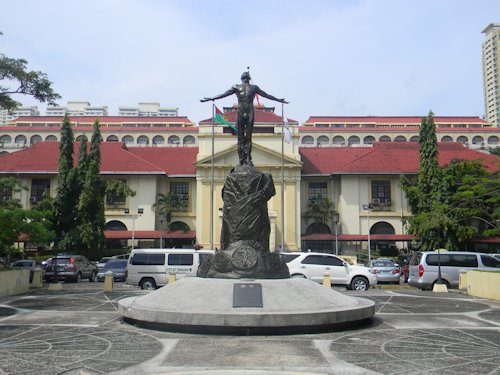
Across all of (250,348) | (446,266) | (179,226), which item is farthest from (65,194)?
(250,348)

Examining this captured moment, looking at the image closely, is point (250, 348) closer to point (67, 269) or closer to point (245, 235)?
point (245, 235)

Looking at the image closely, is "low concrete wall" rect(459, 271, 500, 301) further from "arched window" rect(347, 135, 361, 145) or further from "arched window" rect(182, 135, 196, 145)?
"arched window" rect(182, 135, 196, 145)

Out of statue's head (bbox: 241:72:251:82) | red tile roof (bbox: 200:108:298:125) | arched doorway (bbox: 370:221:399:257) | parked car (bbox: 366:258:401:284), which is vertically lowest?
parked car (bbox: 366:258:401:284)

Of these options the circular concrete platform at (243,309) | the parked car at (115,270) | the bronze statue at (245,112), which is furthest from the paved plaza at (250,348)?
the parked car at (115,270)

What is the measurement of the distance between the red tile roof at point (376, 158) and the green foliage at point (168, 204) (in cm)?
1350

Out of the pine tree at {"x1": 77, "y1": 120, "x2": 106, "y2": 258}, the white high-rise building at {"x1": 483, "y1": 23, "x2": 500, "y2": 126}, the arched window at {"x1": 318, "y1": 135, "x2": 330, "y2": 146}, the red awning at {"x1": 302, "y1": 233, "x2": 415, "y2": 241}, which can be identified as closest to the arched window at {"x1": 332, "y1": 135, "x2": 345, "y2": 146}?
the arched window at {"x1": 318, "y1": 135, "x2": 330, "y2": 146}

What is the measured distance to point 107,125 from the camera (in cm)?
9819

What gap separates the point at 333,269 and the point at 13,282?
1273 centimetres

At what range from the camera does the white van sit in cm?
2214

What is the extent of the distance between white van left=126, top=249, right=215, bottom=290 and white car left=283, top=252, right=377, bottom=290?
12.2 feet

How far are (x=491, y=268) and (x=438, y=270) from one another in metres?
2.79

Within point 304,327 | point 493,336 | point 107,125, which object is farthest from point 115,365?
point 107,125

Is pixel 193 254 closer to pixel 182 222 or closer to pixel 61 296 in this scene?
pixel 61 296

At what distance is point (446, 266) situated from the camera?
22781 mm
